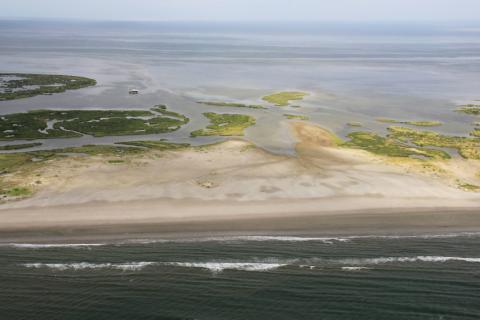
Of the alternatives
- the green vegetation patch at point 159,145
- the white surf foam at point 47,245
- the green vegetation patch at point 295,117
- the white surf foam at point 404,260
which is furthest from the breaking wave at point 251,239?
the green vegetation patch at point 295,117

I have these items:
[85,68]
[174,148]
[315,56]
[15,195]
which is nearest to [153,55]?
[85,68]

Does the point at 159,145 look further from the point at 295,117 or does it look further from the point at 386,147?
the point at 386,147

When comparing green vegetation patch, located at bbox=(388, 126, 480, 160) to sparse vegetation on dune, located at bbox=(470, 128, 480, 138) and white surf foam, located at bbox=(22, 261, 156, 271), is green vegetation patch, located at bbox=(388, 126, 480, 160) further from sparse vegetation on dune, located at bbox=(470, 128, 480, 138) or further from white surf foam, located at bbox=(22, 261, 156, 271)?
white surf foam, located at bbox=(22, 261, 156, 271)

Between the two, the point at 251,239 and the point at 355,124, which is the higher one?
the point at 355,124

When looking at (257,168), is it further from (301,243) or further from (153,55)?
(153,55)

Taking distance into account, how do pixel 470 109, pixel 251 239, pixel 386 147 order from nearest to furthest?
1. pixel 251 239
2. pixel 386 147
3. pixel 470 109

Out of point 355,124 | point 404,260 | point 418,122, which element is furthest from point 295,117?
point 404,260

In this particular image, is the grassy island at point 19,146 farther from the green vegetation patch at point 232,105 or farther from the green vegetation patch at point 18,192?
the green vegetation patch at point 232,105

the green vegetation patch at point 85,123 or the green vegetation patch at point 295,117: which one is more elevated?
the green vegetation patch at point 295,117
